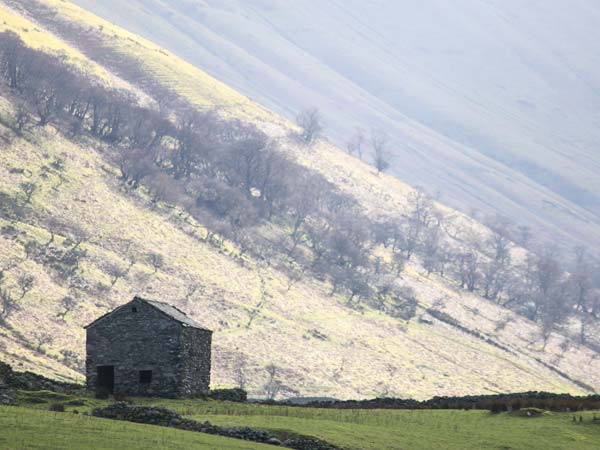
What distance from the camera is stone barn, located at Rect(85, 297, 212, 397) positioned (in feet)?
176

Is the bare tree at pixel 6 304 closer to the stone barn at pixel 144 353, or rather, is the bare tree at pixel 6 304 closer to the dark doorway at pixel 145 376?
the stone barn at pixel 144 353

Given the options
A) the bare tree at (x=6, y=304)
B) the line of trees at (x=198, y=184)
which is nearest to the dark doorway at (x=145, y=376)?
the bare tree at (x=6, y=304)

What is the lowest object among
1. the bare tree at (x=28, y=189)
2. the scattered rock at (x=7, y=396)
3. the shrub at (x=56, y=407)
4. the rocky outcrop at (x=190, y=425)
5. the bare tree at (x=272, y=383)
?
the bare tree at (x=272, y=383)

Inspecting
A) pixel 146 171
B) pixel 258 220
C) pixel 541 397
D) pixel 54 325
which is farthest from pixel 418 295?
pixel 541 397

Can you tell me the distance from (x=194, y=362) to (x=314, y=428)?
13402mm

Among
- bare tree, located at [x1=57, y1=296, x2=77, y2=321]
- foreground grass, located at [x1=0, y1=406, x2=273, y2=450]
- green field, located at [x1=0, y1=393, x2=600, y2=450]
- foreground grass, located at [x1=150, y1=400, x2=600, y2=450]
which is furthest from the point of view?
bare tree, located at [x1=57, y1=296, x2=77, y2=321]

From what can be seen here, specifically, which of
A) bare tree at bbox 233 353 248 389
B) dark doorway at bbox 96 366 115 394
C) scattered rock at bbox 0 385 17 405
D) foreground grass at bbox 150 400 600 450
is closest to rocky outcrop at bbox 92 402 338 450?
foreground grass at bbox 150 400 600 450

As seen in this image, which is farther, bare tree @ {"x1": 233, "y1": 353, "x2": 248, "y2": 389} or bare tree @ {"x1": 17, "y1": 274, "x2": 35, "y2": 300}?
bare tree @ {"x1": 233, "y1": 353, "x2": 248, "y2": 389}

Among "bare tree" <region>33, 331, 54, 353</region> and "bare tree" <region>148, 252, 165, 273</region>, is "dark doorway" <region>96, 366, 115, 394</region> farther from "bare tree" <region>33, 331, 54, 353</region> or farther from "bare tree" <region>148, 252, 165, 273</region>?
"bare tree" <region>148, 252, 165, 273</region>

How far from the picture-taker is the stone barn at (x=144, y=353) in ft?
176

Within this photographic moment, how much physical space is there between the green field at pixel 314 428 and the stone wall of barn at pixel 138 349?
2.63 m

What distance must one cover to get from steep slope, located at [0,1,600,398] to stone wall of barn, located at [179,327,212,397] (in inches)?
1693

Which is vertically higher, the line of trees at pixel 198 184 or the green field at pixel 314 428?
the green field at pixel 314 428

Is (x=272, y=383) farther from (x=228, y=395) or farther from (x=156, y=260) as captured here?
(x=228, y=395)
